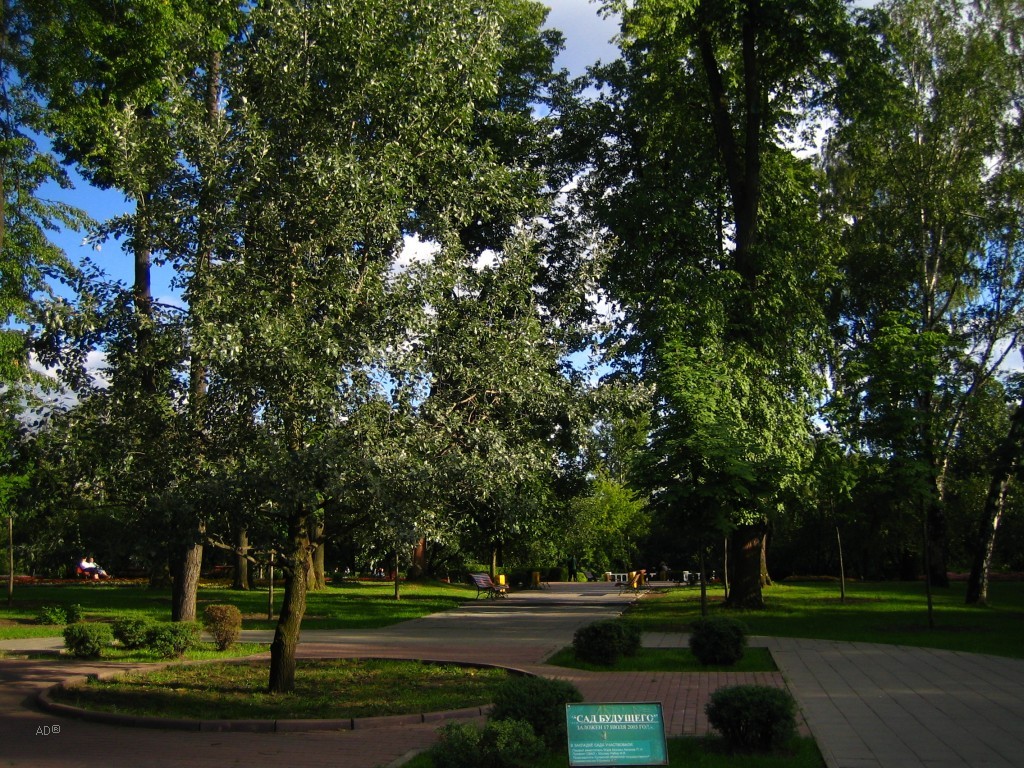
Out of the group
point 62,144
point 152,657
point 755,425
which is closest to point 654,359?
point 755,425

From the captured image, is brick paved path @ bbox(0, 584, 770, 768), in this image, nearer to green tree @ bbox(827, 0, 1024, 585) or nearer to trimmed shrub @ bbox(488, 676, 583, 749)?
trimmed shrub @ bbox(488, 676, 583, 749)

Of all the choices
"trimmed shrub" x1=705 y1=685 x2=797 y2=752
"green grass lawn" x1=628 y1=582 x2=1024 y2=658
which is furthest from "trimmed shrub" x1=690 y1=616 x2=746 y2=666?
"trimmed shrub" x1=705 y1=685 x2=797 y2=752

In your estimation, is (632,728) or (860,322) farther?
(860,322)

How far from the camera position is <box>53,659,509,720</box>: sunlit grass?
987 centimetres

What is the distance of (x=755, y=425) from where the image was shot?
21.6 meters

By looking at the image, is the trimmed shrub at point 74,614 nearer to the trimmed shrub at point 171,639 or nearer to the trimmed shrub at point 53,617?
the trimmed shrub at point 53,617

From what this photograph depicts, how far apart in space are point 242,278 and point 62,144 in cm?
1342

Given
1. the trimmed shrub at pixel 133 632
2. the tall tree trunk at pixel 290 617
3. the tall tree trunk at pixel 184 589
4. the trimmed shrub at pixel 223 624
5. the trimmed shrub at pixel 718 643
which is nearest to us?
the tall tree trunk at pixel 290 617

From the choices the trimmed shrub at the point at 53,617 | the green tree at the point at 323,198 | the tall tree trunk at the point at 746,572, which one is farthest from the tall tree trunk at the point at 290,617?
the tall tree trunk at the point at 746,572

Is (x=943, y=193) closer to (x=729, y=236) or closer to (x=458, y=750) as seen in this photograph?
(x=729, y=236)

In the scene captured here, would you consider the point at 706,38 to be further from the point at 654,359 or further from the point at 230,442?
the point at 230,442

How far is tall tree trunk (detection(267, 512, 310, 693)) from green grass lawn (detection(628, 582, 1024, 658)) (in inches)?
352

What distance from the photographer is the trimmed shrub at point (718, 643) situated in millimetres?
13508

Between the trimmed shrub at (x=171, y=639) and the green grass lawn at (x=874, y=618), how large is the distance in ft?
29.3
